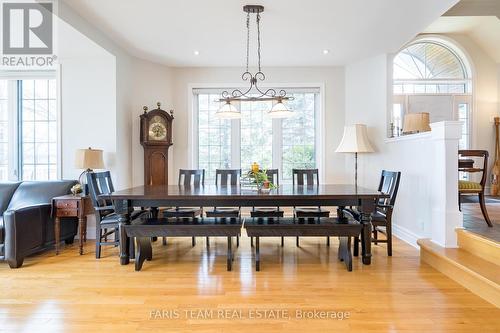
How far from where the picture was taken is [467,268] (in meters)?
2.61

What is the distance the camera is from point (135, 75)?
5.06 m

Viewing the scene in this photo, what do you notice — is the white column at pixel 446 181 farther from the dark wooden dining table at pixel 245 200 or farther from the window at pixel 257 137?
the window at pixel 257 137

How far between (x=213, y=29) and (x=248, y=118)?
6.64ft

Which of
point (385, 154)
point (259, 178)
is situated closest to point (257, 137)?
point (385, 154)

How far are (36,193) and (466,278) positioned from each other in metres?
4.70

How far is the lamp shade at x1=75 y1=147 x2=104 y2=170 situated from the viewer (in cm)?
390

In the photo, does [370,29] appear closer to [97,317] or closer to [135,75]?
[135,75]

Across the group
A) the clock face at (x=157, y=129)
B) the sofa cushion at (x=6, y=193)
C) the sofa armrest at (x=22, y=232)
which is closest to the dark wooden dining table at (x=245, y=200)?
the sofa armrest at (x=22, y=232)

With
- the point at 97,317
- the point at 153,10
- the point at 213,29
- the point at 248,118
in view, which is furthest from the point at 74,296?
the point at 248,118

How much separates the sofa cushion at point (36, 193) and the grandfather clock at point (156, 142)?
1278 mm

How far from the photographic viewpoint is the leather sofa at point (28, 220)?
3119mm

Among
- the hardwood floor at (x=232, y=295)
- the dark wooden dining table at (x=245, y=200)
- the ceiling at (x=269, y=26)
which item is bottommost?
the hardwood floor at (x=232, y=295)

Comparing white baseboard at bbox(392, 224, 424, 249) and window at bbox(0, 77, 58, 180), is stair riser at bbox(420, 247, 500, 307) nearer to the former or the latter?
white baseboard at bbox(392, 224, 424, 249)

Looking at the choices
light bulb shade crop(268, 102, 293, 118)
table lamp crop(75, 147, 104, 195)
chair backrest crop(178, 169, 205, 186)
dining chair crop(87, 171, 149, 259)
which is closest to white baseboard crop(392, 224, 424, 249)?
light bulb shade crop(268, 102, 293, 118)
